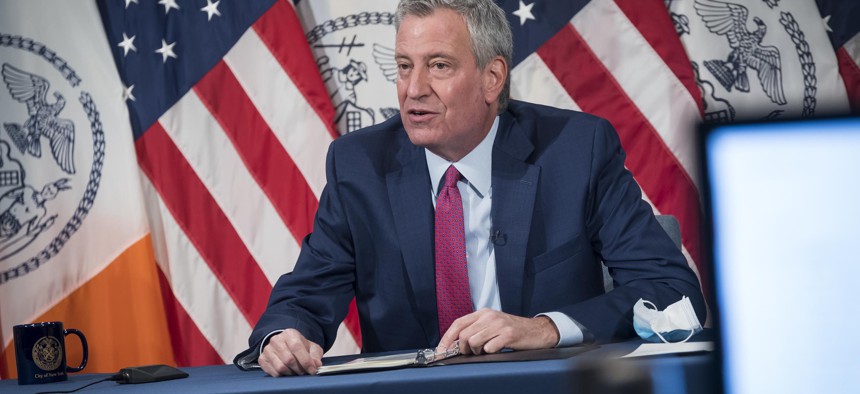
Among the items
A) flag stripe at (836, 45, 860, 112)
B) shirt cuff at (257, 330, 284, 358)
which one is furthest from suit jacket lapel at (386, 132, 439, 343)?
flag stripe at (836, 45, 860, 112)

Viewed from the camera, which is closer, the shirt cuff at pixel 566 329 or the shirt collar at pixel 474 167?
the shirt cuff at pixel 566 329

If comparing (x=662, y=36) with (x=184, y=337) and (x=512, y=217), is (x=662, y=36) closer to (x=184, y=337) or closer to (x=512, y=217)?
(x=512, y=217)

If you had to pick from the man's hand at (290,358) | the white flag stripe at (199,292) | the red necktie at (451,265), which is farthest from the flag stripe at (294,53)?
the man's hand at (290,358)

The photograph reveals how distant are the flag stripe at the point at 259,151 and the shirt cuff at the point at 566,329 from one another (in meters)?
1.62

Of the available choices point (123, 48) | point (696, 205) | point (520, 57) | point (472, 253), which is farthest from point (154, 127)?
point (696, 205)

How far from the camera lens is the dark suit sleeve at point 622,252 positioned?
164 cm

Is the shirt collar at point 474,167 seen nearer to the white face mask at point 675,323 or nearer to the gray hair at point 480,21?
the gray hair at point 480,21

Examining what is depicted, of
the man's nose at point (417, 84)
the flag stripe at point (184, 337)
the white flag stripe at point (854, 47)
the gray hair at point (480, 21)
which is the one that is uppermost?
the white flag stripe at point (854, 47)

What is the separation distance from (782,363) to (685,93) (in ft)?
8.77

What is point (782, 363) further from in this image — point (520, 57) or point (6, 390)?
point (520, 57)

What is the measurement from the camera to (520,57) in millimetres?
3072

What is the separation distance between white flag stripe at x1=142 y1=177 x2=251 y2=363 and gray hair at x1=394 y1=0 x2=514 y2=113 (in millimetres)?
1394

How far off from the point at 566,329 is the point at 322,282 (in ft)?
2.25

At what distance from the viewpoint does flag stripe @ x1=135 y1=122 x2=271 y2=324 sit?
3131 mm
